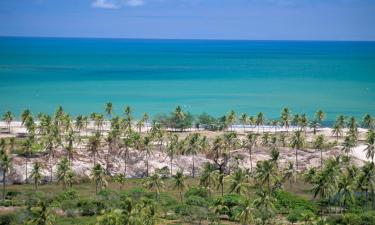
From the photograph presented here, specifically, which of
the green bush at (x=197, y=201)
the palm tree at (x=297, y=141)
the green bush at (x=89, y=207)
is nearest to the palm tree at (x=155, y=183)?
the green bush at (x=197, y=201)

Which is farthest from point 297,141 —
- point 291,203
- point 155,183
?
point 155,183

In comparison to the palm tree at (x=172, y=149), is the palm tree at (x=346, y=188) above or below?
below

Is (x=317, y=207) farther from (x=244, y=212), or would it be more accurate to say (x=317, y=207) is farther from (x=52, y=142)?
(x=52, y=142)

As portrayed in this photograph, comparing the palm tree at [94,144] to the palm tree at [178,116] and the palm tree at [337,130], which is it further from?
the palm tree at [337,130]

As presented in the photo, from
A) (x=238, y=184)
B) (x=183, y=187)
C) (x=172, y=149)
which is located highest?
(x=172, y=149)

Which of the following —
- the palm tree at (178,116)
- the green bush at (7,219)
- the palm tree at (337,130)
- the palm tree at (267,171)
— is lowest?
the green bush at (7,219)

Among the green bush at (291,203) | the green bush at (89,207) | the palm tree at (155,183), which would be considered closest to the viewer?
the green bush at (89,207)

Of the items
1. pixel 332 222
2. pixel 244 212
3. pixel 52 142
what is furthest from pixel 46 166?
pixel 332 222

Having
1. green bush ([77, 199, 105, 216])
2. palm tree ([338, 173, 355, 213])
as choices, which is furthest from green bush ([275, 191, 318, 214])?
green bush ([77, 199, 105, 216])

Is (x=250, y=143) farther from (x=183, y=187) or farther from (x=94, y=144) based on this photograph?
(x=94, y=144)

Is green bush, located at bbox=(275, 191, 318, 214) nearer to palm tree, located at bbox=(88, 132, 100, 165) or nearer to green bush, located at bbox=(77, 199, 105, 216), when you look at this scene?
green bush, located at bbox=(77, 199, 105, 216)

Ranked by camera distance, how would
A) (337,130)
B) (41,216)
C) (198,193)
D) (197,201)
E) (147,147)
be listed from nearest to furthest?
(41,216) < (197,201) < (198,193) < (147,147) < (337,130)

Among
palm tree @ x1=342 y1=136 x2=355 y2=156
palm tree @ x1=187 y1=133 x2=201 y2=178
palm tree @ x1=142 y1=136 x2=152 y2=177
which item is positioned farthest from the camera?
palm tree @ x1=342 y1=136 x2=355 y2=156
